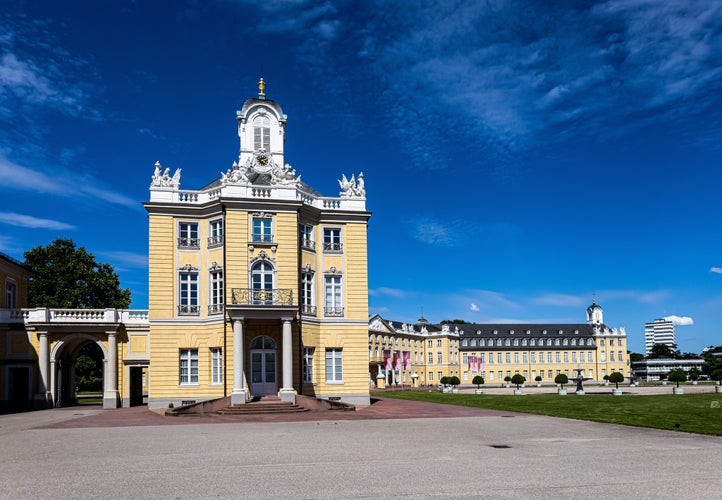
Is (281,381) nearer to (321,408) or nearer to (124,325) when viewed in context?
(321,408)

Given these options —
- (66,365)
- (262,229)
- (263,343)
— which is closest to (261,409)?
(263,343)

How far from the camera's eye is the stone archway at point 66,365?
139 ft

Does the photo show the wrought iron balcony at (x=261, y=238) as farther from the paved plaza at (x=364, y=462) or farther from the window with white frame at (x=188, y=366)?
the paved plaza at (x=364, y=462)

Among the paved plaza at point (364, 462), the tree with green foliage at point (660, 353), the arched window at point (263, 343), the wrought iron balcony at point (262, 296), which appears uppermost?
the wrought iron balcony at point (262, 296)

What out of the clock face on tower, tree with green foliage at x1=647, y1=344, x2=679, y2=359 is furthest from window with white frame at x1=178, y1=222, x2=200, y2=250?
tree with green foliage at x1=647, y1=344, x2=679, y2=359

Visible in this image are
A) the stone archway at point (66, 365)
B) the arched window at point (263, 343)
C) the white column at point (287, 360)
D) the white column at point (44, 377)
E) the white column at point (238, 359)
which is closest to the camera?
the white column at point (238, 359)

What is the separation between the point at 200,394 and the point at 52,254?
3254cm

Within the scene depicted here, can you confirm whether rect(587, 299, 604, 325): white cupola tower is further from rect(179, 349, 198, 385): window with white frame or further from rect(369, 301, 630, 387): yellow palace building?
rect(179, 349, 198, 385): window with white frame

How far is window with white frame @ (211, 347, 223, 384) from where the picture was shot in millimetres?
37719

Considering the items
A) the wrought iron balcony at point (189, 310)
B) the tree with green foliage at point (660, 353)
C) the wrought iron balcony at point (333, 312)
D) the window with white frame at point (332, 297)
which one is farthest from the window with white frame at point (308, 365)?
the tree with green foliage at point (660, 353)

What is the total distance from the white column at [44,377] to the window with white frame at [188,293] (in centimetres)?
1056

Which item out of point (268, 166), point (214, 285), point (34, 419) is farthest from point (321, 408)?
point (268, 166)

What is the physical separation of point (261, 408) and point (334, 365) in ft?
24.9

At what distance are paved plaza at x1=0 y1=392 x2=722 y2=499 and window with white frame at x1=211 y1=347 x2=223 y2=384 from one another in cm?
1233
